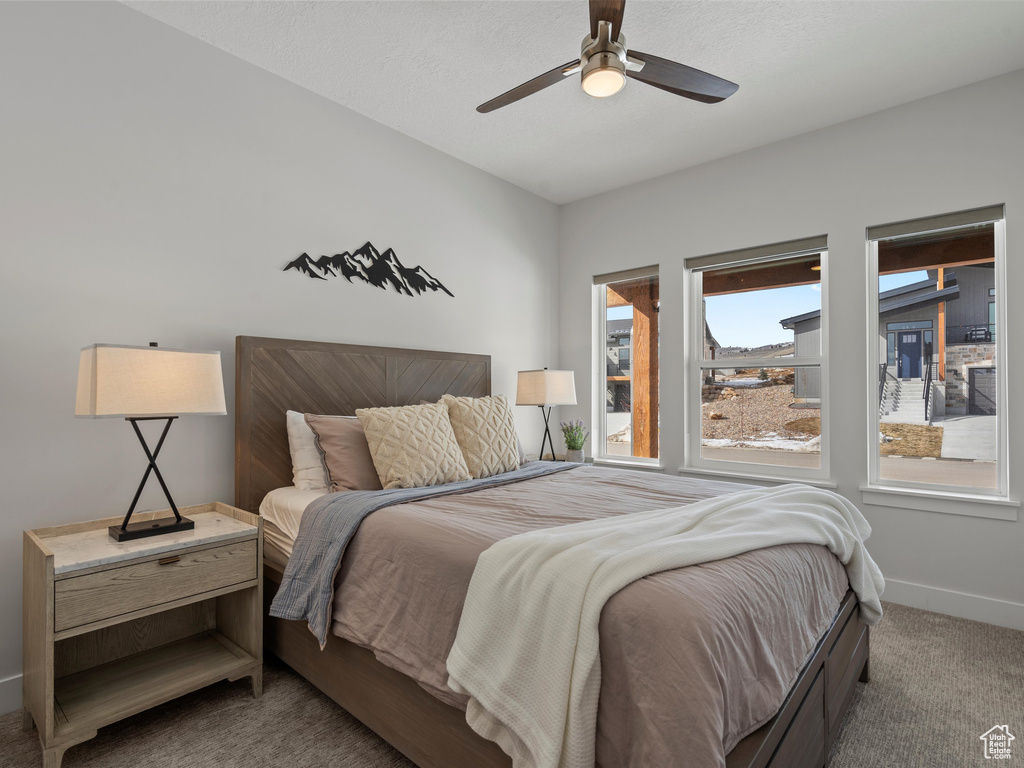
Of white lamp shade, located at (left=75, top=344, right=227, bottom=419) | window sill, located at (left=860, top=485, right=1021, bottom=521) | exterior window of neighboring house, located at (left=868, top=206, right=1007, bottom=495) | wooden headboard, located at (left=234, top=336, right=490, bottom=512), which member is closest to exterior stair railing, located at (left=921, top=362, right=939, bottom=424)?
exterior window of neighboring house, located at (left=868, top=206, right=1007, bottom=495)

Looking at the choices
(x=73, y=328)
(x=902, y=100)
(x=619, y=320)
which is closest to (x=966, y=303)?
(x=902, y=100)

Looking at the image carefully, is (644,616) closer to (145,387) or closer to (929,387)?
(145,387)

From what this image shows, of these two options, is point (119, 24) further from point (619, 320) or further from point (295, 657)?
point (619, 320)

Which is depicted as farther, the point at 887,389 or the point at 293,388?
the point at 887,389

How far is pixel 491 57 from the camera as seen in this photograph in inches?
103

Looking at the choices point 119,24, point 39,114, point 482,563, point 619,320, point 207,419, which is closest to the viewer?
point 482,563

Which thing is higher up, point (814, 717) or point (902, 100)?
point (902, 100)

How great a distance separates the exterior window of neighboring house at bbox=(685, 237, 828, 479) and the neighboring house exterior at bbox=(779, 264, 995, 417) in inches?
14.8

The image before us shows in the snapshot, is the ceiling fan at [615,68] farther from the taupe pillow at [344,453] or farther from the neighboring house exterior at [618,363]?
the neighboring house exterior at [618,363]

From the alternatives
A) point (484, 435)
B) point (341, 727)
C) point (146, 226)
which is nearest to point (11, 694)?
point (341, 727)

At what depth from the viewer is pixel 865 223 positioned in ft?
10.5

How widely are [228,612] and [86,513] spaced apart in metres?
0.68

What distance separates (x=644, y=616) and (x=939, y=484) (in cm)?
283

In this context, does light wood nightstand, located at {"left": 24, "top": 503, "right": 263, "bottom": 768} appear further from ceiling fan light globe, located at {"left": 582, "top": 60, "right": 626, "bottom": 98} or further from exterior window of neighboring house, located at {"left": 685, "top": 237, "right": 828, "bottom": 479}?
exterior window of neighboring house, located at {"left": 685, "top": 237, "right": 828, "bottom": 479}
